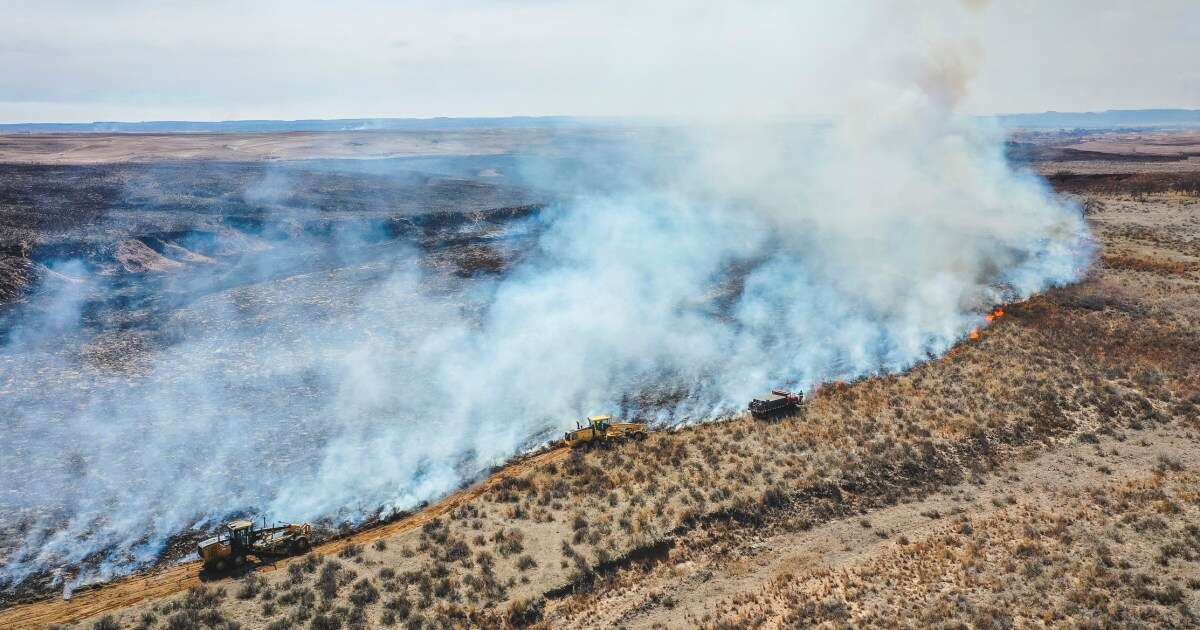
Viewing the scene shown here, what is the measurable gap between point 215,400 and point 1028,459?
39851mm

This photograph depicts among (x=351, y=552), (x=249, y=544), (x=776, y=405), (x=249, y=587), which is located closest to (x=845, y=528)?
(x=776, y=405)

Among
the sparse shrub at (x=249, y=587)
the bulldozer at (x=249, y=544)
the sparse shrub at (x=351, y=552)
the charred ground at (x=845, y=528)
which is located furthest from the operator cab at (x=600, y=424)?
the sparse shrub at (x=249, y=587)

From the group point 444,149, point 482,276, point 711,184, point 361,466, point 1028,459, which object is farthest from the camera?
point 444,149

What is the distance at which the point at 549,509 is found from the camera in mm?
25469

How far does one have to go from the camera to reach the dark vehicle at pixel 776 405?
107 feet

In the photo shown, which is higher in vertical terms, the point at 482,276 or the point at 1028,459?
the point at 482,276

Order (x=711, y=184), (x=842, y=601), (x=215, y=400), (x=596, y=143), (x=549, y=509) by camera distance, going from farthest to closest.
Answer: (x=596, y=143) < (x=711, y=184) < (x=215, y=400) < (x=549, y=509) < (x=842, y=601)

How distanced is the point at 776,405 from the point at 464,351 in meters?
20.0

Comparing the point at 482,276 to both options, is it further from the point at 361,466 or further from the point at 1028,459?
the point at 1028,459

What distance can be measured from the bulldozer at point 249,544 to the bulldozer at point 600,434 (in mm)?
11738

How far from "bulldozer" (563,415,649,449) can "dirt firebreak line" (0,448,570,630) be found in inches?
244

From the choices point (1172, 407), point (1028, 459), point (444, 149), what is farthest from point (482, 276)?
point (444, 149)

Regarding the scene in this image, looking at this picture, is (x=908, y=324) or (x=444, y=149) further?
(x=444, y=149)

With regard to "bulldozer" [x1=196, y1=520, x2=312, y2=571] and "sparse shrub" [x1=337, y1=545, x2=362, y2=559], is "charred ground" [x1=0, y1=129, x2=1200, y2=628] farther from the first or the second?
"bulldozer" [x1=196, y1=520, x2=312, y2=571]
